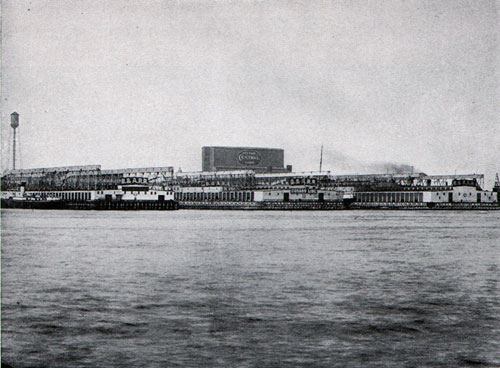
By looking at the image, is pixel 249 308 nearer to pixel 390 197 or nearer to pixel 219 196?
pixel 219 196

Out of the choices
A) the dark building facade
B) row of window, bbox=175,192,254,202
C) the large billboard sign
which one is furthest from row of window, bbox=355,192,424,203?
the large billboard sign

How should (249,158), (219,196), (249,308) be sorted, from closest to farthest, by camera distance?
(249,308), (219,196), (249,158)

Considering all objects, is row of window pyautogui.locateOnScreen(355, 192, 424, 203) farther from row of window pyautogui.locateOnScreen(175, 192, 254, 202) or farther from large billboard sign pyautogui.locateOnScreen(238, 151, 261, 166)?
large billboard sign pyautogui.locateOnScreen(238, 151, 261, 166)

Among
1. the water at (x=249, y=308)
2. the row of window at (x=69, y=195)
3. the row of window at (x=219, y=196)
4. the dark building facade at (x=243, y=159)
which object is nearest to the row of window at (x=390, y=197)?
the row of window at (x=219, y=196)

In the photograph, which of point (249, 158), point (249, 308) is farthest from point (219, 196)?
point (249, 308)

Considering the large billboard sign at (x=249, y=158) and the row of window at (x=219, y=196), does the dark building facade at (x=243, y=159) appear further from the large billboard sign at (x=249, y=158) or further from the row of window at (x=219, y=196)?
the row of window at (x=219, y=196)

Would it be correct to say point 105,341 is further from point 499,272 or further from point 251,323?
point 499,272
